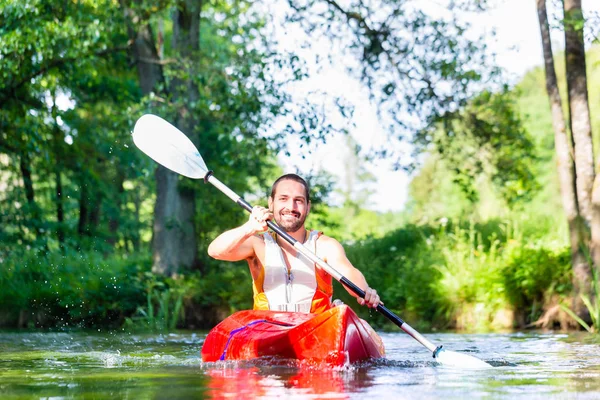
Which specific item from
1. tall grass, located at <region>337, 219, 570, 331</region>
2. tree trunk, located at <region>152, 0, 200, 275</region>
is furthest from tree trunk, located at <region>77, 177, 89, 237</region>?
tall grass, located at <region>337, 219, 570, 331</region>

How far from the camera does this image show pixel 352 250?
12992 mm

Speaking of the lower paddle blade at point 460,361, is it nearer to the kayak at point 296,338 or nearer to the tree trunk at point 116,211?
the kayak at point 296,338

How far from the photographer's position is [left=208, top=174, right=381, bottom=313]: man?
5512 millimetres

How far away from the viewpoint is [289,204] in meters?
5.54

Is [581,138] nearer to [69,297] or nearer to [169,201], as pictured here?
[169,201]

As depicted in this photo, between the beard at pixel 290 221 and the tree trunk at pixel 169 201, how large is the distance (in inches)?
289

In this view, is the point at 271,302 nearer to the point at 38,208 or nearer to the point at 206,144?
the point at 206,144

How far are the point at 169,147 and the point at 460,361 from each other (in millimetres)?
2674

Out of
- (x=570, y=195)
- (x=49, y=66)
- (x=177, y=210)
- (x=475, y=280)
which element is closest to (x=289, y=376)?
(x=570, y=195)

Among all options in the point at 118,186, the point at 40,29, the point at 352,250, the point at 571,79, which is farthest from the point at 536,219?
the point at 118,186

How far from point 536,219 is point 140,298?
5.36 meters

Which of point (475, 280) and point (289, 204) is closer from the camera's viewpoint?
point (289, 204)

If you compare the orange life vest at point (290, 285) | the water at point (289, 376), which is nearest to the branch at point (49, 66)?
the water at point (289, 376)

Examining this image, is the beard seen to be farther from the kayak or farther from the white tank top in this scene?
the kayak
